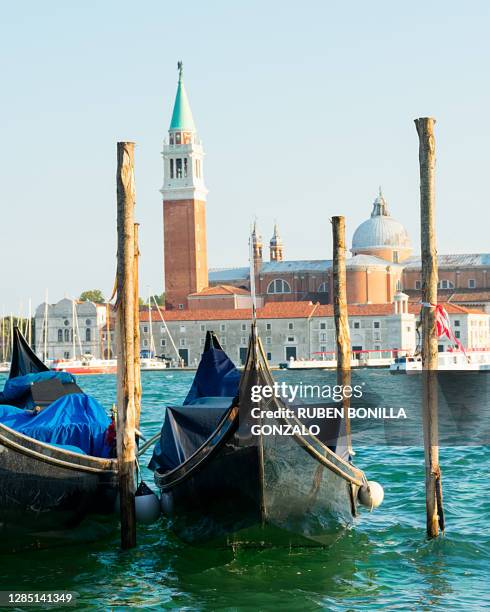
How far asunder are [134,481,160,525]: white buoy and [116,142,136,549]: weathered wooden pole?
1.29 ft

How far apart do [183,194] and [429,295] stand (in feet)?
162

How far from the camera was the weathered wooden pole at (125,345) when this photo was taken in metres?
7.00

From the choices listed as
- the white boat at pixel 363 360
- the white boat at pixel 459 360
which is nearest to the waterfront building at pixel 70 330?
the white boat at pixel 363 360

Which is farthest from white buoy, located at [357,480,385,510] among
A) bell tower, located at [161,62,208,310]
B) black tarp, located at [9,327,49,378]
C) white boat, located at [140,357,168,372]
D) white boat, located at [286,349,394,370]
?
bell tower, located at [161,62,208,310]

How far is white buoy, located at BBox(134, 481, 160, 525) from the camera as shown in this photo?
7.47 meters

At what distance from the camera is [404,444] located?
744cm

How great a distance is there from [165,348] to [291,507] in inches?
2030

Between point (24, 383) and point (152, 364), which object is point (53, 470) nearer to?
point (24, 383)

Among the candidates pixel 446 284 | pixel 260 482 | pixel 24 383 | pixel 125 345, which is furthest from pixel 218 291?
pixel 260 482

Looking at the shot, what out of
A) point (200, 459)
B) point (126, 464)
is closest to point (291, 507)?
point (200, 459)

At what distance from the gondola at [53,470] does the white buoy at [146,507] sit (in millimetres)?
312

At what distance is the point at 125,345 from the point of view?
23.8 feet

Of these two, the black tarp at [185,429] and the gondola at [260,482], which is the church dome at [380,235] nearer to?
the black tarp at [185,429]

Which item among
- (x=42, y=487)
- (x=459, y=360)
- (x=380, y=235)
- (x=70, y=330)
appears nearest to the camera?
(x=42, y=487)
